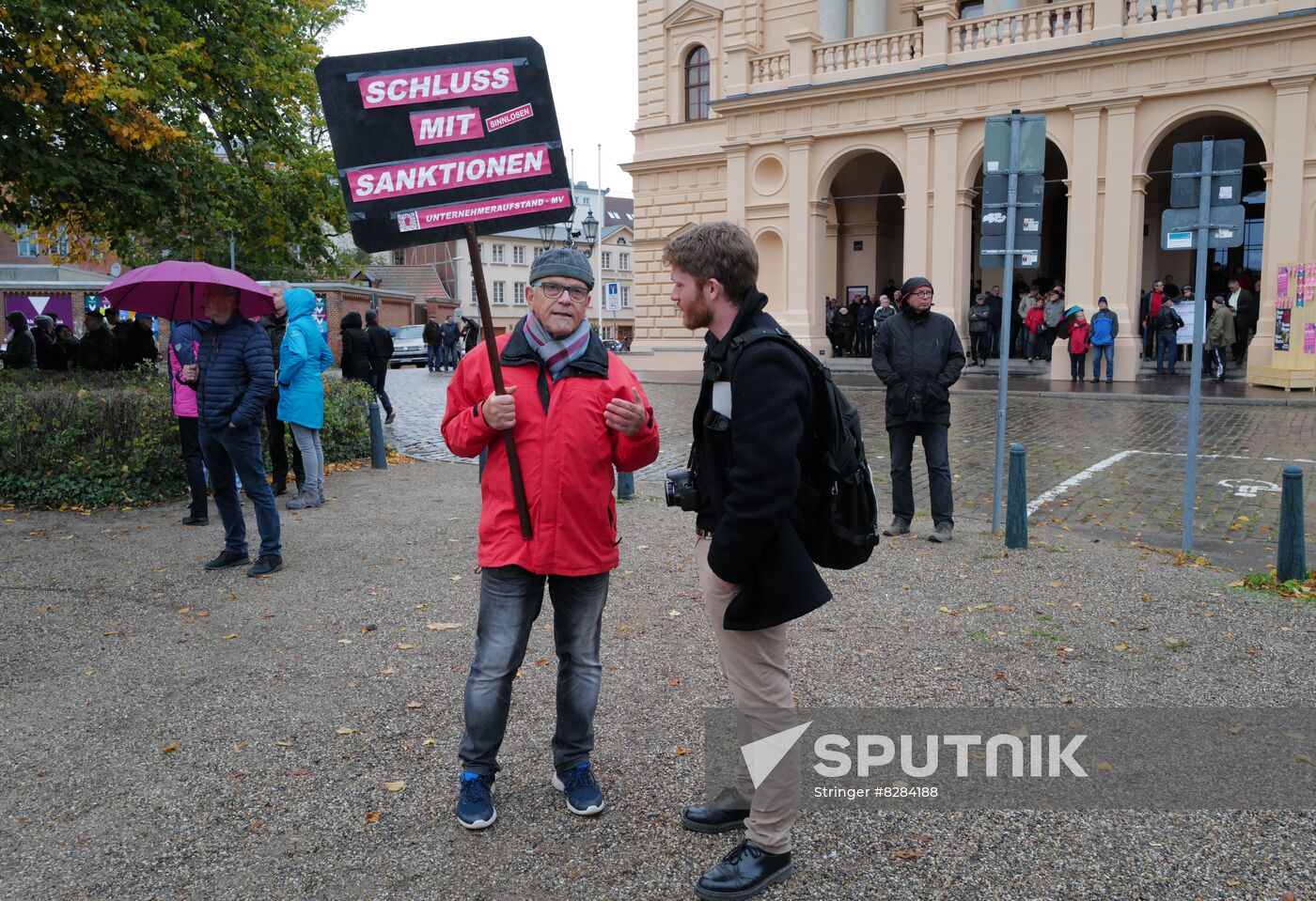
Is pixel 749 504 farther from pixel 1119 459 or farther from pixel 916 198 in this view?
pixel 916 198

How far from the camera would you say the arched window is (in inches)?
1276

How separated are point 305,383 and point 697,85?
26.2m

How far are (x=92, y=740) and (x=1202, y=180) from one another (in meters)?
7.44

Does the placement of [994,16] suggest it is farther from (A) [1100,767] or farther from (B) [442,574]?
(A) [1100,767]

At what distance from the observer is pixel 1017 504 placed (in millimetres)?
7500

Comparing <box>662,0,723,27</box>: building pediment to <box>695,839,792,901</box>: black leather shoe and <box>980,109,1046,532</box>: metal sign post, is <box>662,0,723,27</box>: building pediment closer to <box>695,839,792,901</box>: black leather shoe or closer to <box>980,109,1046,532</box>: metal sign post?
<box>980,109,1046,532</box>: metal sign post

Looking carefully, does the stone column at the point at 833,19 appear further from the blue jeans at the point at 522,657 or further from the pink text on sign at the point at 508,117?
the blue jeans at the point at 522,657

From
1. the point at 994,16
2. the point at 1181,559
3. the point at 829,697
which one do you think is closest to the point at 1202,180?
the point at 1181,559

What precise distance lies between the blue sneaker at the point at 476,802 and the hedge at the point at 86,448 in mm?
7113

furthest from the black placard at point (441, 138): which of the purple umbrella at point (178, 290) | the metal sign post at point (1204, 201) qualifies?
the metal sign post at point (1204, 201)

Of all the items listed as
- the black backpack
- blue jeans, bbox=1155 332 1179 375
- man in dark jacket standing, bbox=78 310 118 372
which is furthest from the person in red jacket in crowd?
the black backpack

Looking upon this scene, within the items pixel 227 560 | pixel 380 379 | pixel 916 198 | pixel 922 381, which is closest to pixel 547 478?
pixel 227 560

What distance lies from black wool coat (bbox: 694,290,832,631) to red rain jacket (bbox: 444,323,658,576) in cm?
48

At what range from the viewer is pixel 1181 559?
722cm
